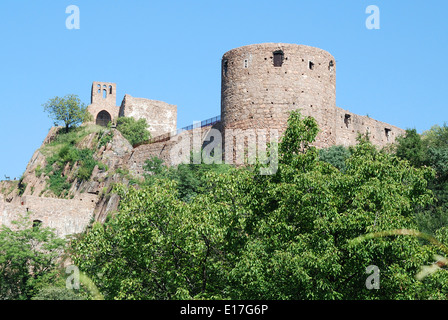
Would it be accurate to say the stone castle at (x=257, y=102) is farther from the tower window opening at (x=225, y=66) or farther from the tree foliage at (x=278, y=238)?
the tree foliage at (x=278, y=238)

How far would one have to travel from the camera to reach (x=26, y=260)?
33.6m

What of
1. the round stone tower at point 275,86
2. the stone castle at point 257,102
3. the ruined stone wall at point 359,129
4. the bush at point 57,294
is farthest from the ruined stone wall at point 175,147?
the bush at point 57,294

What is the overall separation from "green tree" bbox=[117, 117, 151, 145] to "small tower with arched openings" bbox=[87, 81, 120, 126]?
36.9 ft

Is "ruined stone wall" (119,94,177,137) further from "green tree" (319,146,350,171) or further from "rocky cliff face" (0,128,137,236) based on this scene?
"green tree" (319,146,350,171)

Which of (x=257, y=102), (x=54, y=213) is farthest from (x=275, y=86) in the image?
(x=54, y=213)

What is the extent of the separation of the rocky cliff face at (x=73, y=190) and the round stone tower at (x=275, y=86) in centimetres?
833

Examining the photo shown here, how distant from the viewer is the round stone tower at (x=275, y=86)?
3897 cm

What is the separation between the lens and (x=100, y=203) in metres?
41.7

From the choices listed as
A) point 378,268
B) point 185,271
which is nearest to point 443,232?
point 378,268

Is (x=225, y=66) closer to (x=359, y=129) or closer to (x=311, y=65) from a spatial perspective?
(x=311, y=65)
